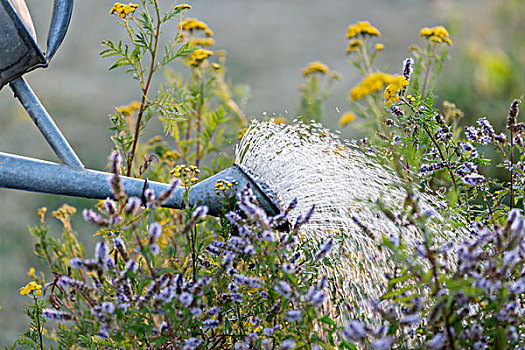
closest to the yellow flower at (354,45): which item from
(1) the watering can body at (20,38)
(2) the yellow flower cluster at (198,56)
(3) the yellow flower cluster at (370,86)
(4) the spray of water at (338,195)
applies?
(2) the yellow flower cluster at (198,56)

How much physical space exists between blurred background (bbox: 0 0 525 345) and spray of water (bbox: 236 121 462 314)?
1.35m

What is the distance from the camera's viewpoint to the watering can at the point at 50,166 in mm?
1295

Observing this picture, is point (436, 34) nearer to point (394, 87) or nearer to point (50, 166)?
point (394, 87)

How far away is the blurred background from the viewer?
3.71 meters

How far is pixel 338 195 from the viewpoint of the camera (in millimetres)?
1450

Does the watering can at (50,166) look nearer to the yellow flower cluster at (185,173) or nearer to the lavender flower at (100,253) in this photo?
the yellow flower cluster at (185,173)

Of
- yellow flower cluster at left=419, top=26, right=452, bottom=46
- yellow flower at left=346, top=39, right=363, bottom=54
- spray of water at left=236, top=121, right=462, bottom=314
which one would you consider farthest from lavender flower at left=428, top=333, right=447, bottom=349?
yellow flower at left=346, top=39, right=363, bottom=54

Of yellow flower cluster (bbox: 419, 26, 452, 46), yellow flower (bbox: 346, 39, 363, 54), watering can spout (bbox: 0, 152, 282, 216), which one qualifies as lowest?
watering can spout (bbox: 0, 152, 282, 216)

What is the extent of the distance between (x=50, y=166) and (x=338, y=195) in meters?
0.70

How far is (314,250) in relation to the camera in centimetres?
128

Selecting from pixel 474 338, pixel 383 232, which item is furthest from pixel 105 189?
pixel 474 338

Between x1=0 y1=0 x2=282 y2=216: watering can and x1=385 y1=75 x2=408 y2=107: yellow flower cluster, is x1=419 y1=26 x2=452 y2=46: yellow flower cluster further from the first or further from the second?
x1=0 y1=0 x2=282 y2=216: watering can

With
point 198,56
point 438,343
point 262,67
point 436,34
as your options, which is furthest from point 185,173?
point 262,67

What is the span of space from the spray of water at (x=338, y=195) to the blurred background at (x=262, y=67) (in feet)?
4.43
